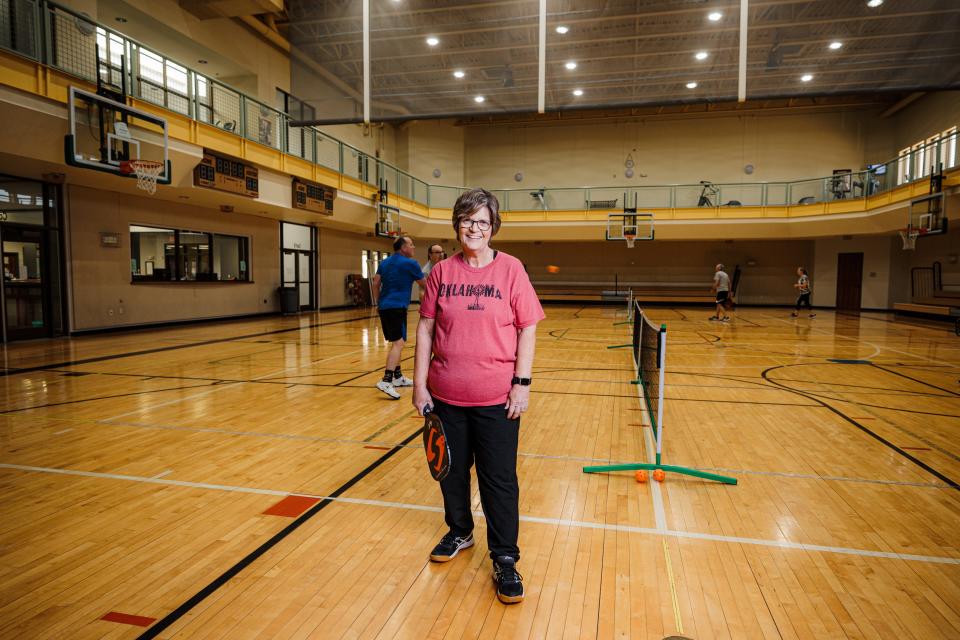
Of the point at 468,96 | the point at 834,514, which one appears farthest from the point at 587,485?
the point at 468,96

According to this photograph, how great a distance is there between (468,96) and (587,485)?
6.35m

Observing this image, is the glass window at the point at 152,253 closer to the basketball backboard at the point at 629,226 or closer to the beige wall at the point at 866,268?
the basketball backboard at the point at 629,226

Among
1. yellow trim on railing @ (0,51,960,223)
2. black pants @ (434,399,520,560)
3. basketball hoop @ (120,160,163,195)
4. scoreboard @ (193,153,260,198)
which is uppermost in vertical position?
yellow trim on railing @ (0,51,960,223)

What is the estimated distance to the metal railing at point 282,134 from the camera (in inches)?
334

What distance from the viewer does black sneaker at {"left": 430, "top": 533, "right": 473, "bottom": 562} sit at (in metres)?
2.69

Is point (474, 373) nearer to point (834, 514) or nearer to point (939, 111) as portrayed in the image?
point (834, 514)

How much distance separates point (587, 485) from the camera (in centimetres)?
374

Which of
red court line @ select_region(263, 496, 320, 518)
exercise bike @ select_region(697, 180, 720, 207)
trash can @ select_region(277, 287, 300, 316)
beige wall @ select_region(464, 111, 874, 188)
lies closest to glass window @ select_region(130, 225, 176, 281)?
trash can @ select_region(277, 287, 300, 316)

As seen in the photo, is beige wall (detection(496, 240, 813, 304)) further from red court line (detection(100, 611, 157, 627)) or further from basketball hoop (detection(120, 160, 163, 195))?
red court line (detection(100, 611, 157, 627))

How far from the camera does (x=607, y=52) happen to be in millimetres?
7961

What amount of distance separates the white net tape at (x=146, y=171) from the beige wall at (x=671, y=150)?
60.2 feet

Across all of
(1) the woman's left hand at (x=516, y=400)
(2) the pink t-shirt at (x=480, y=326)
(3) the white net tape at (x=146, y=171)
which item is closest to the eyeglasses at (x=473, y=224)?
(2) the pink t-shirt at (x=480, y=326)

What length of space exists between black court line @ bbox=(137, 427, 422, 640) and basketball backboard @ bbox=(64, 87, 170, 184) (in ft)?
26.1

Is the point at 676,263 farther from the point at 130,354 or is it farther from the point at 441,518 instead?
the point at 441,518
